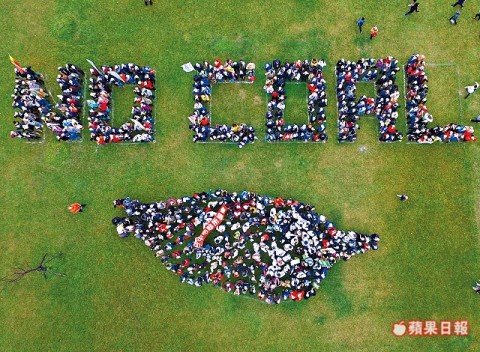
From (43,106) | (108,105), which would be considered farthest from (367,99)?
(43,106)

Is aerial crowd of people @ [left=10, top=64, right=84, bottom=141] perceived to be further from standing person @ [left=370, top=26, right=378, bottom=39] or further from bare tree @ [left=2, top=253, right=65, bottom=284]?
standing person @ [left=370, top=26, right=378, bottom=39]

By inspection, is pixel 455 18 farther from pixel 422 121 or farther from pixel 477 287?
pixel 477 287

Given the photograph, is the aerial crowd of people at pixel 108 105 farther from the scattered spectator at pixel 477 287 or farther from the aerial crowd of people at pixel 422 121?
the scattered spectator at pixel 477 287

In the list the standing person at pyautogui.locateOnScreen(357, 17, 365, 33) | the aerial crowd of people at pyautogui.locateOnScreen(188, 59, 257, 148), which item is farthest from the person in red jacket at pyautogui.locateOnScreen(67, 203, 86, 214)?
the standing person at pyautogui.locateOnScreen(357, 17, 365, 33)

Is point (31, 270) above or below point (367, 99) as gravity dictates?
below

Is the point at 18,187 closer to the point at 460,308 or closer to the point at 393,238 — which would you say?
the point at 393,238

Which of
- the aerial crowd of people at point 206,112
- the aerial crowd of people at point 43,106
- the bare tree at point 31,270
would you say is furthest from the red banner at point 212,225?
the aerial crowd of people at point 43,106
